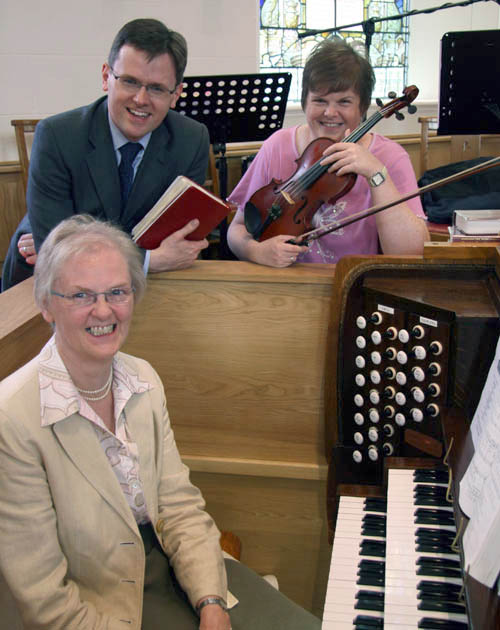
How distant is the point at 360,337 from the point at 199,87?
2.39 meters

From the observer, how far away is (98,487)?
1.37 m

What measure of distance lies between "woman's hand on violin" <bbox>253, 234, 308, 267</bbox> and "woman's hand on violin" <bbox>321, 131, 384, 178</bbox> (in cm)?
25

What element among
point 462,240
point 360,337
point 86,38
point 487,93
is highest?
point 86,38

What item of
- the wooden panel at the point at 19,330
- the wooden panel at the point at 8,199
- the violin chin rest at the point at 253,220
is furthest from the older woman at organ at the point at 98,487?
the wooden panel at the point at 8,199

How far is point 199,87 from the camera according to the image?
3578 mm

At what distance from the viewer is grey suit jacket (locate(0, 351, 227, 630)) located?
1.28 metres

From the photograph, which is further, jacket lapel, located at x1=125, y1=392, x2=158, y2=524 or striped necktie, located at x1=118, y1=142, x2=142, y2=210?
striped necktie, located at x1=118, y1=142, x2=142, y2=210

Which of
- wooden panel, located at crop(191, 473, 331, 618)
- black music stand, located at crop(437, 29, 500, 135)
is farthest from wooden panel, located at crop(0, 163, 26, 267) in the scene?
wooden panel, located at crop(191, 473, 331, 618)

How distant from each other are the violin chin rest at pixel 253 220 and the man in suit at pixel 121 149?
24cm

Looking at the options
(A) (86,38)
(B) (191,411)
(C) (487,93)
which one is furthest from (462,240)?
(A) (86,38)

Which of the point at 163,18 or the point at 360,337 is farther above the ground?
the point at 163,18

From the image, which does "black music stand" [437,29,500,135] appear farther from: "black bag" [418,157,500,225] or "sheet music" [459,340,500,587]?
"sheet music" [459,340,500,587]

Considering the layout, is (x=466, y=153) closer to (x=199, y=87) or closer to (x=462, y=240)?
(x=199, y=87)

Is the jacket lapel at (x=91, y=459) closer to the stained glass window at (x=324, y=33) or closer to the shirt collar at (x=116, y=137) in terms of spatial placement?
the shirt collar at (x=116, y=137)
